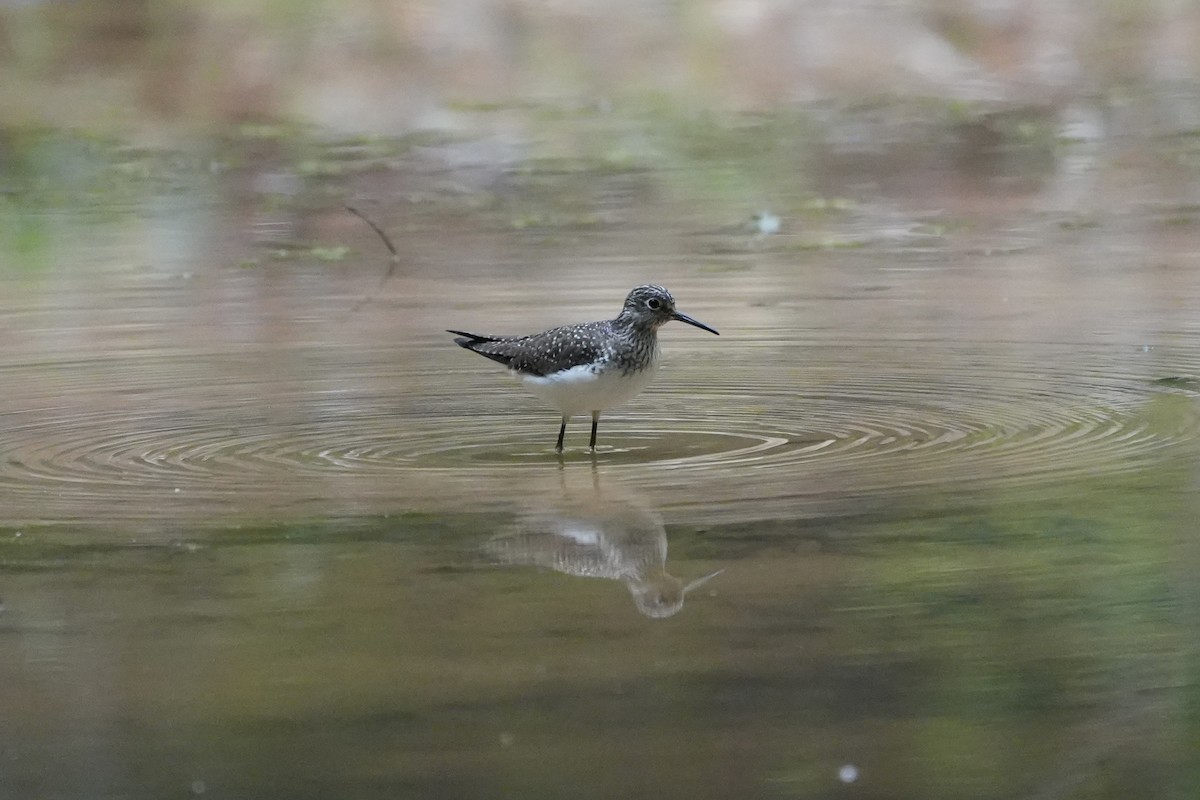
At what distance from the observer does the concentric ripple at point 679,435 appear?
27.2ft

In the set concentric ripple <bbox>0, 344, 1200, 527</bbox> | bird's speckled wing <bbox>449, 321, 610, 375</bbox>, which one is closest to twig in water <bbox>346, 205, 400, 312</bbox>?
concentric ripple <bbox>0, 344, 1200, 527</bbox>

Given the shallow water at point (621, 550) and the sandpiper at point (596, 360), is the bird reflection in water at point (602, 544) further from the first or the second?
the sandpiper at point (596, 360)

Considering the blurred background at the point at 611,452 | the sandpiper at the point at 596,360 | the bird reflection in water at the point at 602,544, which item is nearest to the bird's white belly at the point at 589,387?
the sandpiper at the point at 596,360

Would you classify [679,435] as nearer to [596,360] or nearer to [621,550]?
[596,360]

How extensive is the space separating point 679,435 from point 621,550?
2209 mm

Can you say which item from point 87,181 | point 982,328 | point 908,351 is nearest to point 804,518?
point 908,351

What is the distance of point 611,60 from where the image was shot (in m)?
23.6

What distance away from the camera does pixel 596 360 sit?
9203mm

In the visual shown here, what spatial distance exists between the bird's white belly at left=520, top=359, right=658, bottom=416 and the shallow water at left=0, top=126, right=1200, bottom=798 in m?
0.23

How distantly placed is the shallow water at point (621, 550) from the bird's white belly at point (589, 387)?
0.77 feet

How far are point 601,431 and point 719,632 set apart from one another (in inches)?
145

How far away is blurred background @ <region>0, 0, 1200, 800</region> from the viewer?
554cm

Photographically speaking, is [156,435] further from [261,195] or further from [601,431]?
[261,195]

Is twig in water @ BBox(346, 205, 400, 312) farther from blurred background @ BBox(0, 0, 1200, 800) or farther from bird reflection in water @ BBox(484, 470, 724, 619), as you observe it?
bird reflection in water @ BBox(484, 470, 724, 619)
